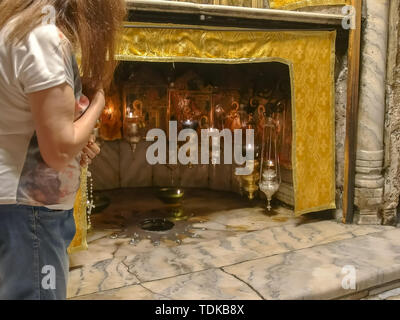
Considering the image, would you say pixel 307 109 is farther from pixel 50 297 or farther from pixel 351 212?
pixel 50 297

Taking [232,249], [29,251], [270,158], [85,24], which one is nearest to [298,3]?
[270,158]

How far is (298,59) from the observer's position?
16.1 ft

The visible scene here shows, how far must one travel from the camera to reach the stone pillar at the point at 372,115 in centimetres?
497

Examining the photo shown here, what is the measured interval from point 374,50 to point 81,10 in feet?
14.7

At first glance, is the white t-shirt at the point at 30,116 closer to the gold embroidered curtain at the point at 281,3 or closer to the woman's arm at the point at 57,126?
the woman's arm at the point at 57,126

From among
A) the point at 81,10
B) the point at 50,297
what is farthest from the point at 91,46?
the point at 50,297

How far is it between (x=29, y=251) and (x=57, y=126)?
44cm

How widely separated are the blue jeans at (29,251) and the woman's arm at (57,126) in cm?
18

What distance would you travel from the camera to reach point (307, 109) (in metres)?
5.12

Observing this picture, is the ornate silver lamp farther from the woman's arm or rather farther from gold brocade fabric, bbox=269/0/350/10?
the woman's arm

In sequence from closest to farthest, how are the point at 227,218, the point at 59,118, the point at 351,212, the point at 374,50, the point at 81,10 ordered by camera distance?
the point at 59,118
the point at 81,10
the point at 374,50
the point at 351,212
the point at 227,218

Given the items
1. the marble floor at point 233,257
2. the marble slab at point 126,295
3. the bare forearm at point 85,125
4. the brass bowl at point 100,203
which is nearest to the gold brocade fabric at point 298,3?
the marble floor at point 233,257

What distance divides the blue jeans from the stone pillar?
14.9 feet

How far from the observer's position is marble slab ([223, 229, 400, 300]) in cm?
348
